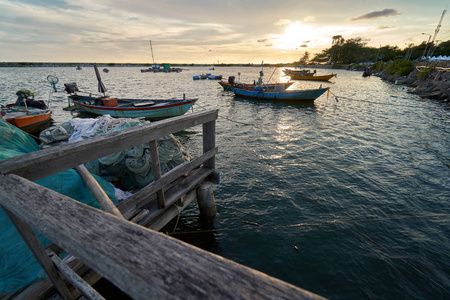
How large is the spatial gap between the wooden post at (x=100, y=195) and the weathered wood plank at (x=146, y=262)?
1329mm

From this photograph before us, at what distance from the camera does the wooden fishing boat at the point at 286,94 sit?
2403cm

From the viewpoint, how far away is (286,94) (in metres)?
25.1

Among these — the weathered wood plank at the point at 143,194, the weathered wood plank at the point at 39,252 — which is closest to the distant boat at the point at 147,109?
the weathered wood plank at the point at 143,194

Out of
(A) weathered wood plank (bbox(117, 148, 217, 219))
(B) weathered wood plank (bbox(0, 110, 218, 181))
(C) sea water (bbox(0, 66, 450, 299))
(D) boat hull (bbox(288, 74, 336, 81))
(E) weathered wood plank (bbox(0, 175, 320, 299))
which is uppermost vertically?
(E) weathered wood plank (bbox(0, 175, 320, 299))

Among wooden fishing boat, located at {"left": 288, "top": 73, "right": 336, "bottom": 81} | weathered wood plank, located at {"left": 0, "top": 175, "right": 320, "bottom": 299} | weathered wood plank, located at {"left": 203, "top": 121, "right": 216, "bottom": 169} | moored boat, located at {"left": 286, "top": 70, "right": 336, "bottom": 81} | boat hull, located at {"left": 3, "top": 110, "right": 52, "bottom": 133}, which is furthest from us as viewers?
moored boat, located at {"left": 286, "top": 70, "right": 336, "bottom": 81}

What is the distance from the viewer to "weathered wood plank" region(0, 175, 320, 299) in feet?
2.12

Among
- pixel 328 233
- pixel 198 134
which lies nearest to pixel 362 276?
pixel 328 233

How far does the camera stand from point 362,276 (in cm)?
468

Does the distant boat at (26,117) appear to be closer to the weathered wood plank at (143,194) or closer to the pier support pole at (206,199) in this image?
the pier support pole at (206,199)

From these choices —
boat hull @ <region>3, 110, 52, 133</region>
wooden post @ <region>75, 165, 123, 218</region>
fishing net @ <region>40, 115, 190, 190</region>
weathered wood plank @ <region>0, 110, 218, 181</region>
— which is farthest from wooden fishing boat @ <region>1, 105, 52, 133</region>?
weathered wood plank @ <region>0, 110, 218, 181</region>

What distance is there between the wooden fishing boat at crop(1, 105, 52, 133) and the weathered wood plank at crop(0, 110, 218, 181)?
15.4m

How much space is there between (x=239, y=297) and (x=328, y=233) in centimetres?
637

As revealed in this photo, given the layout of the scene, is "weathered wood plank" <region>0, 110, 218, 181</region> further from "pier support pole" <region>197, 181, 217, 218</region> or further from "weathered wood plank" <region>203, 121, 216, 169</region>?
"pier support pole" <region>197, 181, 217, 218</region>

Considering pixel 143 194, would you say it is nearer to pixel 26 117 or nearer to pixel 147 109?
pixel 147 109
